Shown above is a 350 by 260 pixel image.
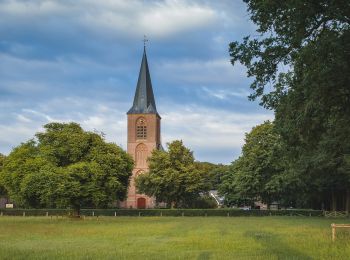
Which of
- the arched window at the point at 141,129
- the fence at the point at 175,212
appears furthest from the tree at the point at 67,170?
the arched window at the point at 141,129

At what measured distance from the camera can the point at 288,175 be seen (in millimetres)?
61906

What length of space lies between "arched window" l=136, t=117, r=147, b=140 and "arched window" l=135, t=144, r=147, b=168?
1.92m

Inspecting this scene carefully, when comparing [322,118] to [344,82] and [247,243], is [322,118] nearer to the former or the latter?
[344,82]

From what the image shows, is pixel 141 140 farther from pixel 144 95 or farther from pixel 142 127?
pixel 144 95

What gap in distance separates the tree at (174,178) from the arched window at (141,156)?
23587 mm

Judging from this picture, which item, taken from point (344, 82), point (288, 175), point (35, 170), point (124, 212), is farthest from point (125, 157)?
point (344, 82)

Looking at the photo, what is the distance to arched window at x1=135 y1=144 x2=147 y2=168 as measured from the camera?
379 ft

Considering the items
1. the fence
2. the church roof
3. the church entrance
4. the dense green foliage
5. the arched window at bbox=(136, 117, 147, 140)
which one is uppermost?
the church roof

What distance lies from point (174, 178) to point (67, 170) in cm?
3788

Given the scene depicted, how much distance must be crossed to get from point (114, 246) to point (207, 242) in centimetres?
445

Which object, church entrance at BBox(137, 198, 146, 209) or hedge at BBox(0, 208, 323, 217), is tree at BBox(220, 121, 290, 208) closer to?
hedge at BBox(0, 208, 323, 217)

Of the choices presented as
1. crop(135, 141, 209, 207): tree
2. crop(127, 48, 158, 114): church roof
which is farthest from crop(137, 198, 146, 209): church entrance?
crop(135, 141, 209, 207): tree

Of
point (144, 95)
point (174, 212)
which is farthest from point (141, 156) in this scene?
point (174, 212)

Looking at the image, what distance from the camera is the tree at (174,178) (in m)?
86.4
